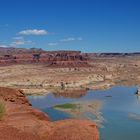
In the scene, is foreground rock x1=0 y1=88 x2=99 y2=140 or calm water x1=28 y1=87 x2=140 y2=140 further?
calm water x1=28 y1=87 x2=140 y2=140

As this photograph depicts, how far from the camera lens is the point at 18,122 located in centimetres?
2222

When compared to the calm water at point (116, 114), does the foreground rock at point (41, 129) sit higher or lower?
higher

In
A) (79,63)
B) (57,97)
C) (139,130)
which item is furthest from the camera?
(79,63)

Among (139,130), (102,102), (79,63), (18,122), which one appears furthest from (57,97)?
(79,63)

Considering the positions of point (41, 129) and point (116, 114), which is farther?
point (116, 114)

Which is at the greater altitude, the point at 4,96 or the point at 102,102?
the point at 4,96

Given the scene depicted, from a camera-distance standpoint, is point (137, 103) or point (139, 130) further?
point (137, 103)

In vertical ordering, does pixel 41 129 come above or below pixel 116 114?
above

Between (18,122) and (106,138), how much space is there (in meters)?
14.7

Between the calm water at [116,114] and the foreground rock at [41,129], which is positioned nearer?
the foreground rock at [41,129]

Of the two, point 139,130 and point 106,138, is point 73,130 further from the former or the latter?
point 139,130

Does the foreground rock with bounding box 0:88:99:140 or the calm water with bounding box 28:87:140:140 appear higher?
the foreground rock with bounding box 0:88:99:140

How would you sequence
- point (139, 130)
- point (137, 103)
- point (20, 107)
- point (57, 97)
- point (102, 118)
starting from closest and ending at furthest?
point (20, 107) → point (139, 130) → point (102, 118) → point (137, 103) → point (57, 97)

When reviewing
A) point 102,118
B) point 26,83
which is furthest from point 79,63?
point 102,118
